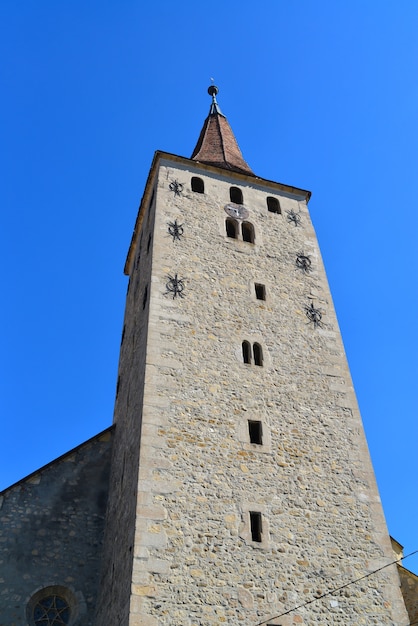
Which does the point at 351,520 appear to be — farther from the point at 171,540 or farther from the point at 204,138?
the point at 204,138

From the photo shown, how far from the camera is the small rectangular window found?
16930 millimetres

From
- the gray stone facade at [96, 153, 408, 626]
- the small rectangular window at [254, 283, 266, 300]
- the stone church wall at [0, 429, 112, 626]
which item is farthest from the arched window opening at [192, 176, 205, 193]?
the stone church wall at [0, 429, 112, 626]

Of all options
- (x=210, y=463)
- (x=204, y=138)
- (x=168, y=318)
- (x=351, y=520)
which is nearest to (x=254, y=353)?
(x=168, y=318)

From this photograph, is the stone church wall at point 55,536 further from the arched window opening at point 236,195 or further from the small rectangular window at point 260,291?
the arched window opening at point 236,195

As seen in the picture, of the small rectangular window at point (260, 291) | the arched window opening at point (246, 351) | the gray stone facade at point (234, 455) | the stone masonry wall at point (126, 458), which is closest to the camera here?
the gray stone facade at point (234, 455)

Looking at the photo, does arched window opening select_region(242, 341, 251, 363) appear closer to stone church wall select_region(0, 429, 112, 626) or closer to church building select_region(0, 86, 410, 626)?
church building select_region(0, 86, 410, 626)

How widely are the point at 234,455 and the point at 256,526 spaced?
1.56 metres

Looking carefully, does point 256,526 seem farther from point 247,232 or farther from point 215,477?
point 247,232

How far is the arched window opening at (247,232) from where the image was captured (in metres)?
18.8

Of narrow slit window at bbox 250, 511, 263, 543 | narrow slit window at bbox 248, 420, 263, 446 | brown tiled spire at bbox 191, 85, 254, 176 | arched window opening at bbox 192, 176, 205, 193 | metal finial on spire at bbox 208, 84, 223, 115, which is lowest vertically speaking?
narrow slit window at bbox 250, 511, 263, 543

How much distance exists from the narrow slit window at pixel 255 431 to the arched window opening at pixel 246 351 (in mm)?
1800

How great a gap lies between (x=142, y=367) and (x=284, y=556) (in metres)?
5.26

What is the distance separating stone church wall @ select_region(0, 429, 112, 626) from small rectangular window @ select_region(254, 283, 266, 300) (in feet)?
20.2

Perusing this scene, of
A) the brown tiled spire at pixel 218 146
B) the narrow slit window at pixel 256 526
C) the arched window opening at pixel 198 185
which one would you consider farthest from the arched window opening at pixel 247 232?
the narrow slit window at pixel 256 526
